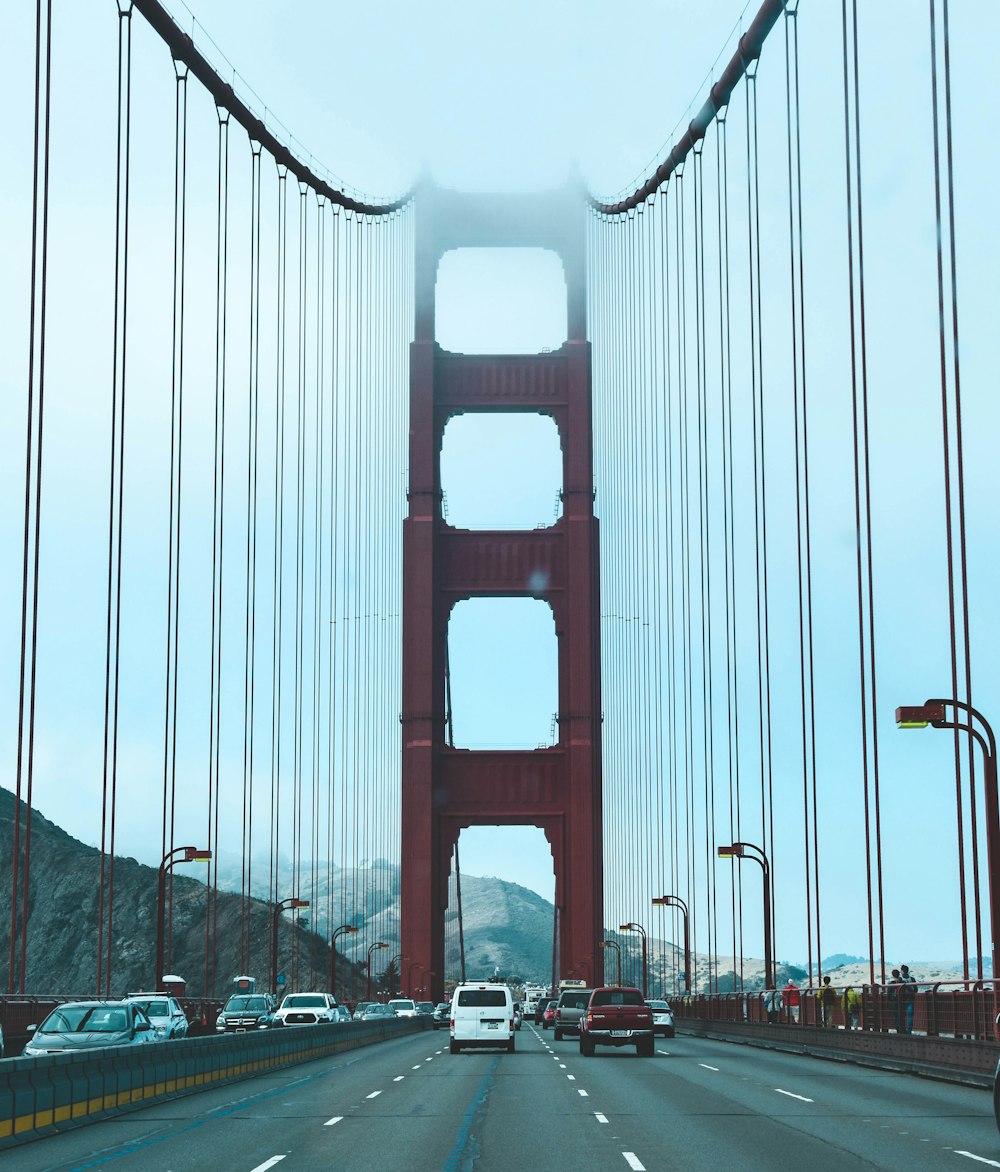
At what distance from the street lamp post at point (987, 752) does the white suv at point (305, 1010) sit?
26.1 meters

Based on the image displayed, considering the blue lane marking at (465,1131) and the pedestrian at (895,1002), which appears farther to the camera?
the pedestrian at (895,1002)

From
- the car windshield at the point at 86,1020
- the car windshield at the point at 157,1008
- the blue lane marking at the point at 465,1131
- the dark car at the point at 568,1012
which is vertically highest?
the car windshield at the point at 86,1020

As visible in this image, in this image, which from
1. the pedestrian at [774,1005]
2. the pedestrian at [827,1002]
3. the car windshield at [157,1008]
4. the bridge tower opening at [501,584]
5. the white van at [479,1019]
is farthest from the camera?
the bridge tower opening at [501,584]

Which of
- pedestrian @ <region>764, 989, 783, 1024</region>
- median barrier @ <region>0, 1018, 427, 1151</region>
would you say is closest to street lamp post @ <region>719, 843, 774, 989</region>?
pedestrian @ <region>764, 989, 783, 1024</region>

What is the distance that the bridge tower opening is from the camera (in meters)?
76.9

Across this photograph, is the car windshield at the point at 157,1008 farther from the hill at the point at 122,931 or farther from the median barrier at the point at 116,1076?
the hill at the point at 122,931

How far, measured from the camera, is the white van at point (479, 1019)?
143 feet

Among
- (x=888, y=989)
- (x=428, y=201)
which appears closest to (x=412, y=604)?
(x=428, y=201)

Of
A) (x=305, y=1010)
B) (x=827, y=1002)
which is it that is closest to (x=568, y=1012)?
(x=305, y=1010)

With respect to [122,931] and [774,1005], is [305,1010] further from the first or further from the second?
[122,931]

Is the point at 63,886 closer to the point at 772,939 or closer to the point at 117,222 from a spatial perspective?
the point at 772,939

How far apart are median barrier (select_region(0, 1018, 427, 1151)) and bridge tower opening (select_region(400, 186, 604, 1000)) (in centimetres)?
3965

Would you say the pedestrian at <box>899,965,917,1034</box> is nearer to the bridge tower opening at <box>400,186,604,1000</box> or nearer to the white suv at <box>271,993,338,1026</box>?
the white suv at <box>271,993,338,1026</box>

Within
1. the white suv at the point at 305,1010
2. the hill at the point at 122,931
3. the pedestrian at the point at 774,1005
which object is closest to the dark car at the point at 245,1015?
the white suv at the point at 305,1010
